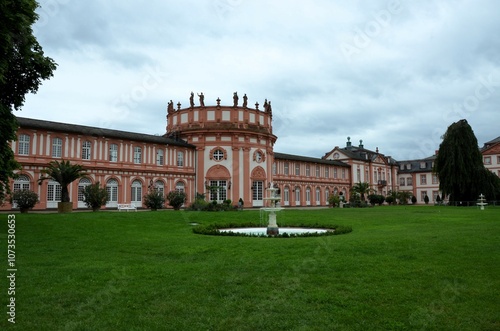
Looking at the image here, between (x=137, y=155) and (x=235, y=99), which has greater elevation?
(x=235, y=99)

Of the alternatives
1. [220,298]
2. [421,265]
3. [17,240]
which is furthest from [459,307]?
[17,240]

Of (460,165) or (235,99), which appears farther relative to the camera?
(460,165)

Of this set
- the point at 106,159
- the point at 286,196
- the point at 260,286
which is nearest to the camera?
the point at 260,286

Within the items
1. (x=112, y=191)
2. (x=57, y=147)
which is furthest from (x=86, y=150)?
(x=112, y=191)

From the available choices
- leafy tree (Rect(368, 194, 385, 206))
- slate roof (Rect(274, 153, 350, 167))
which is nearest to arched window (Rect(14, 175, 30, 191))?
slate roof (Rect(274, 153, 350, 167))

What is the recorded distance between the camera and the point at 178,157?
41625mm

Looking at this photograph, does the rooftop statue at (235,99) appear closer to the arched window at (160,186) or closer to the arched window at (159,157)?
the arched window at (159,157)

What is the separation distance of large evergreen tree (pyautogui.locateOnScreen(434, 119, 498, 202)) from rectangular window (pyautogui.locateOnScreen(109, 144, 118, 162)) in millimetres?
36439

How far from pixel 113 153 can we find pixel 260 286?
105 ft

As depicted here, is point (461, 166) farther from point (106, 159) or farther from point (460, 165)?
point (106, 159)

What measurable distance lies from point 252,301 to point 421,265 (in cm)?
422

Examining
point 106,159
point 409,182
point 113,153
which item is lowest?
point 409,182

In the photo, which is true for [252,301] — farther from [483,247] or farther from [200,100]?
[200,100]

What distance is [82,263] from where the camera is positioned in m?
9.25
